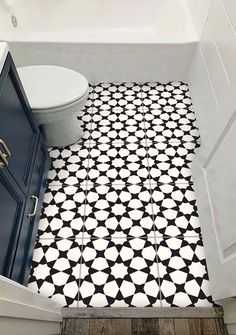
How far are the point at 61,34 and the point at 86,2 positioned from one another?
0.61m

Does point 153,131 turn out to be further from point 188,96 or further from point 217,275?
point 217,275

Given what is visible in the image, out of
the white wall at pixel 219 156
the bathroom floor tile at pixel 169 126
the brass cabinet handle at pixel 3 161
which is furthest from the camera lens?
the bathroom floor tile at pixel 169 126

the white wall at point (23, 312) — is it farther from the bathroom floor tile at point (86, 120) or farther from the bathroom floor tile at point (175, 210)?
the bathroom floor tile at point (86, 120)

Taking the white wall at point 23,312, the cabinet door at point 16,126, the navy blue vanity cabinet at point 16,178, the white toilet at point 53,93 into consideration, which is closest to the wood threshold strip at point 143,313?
the white wall at point 23,312

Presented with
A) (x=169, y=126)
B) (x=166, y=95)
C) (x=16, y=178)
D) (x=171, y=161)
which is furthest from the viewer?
(x=166, y=95)

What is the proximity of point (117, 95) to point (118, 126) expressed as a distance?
32 cm

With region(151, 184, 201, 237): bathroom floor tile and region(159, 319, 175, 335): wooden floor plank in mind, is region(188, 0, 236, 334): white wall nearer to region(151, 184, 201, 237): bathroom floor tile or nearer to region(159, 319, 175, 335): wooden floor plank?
region(151, 184, 201, 237): bathroom floor tile

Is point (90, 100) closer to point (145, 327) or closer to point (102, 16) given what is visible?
point (102, 16)

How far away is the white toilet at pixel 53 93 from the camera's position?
1.31 m

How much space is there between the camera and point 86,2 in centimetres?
216

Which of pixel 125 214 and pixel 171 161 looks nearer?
pixel 125 214

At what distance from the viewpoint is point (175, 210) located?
1394 millimetres

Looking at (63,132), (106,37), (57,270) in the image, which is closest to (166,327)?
(57,270)

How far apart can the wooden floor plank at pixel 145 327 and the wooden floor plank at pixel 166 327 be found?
0.02 meters
